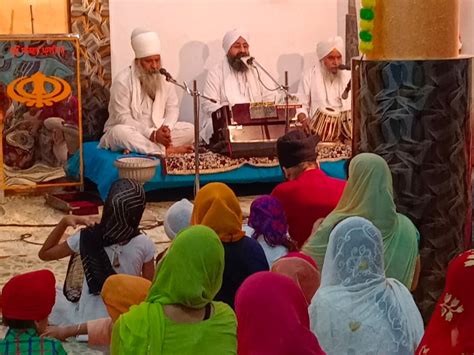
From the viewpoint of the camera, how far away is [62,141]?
29.0ft

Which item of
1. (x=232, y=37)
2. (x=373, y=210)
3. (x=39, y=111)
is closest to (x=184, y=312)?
(x=373, y=210)

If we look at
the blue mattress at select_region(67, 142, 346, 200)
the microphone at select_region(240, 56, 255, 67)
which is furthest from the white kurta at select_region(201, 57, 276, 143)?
the blue mattress at select_region(67, 142, 346, 200)

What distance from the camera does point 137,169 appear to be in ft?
26.4

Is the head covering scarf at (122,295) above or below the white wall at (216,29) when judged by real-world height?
below

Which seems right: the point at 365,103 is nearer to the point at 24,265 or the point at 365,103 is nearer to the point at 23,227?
the point at 24,265

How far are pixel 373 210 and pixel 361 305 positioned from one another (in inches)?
43.4

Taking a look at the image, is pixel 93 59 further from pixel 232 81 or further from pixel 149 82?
pixel 232 81

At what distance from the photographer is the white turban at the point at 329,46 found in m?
9.70

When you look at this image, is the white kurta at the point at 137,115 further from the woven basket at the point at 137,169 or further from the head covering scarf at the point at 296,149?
the head covering scarf at the point at 296,149

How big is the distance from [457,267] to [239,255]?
4.38 ft

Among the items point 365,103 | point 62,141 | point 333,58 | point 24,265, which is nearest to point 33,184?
point 62,141

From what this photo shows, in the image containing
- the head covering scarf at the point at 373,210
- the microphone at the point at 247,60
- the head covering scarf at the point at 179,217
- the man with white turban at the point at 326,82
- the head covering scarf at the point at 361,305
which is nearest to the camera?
the head covering scarf at the point at 361,305

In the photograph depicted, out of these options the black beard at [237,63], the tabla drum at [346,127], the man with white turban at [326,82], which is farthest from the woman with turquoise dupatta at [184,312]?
the man with white turban at [326,82]

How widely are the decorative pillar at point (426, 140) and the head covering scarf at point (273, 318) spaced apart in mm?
1995
